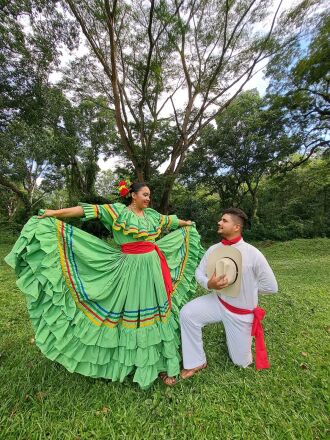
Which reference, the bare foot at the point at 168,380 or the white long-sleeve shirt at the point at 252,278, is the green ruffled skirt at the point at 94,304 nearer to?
the bare foot at the point at 168,380

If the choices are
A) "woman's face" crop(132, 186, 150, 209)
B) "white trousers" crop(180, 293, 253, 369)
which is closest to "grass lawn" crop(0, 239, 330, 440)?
"white trousers" crop(180, 293, 253, 369)

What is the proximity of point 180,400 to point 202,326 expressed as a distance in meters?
0.61

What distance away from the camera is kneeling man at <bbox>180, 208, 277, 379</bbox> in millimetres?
2246

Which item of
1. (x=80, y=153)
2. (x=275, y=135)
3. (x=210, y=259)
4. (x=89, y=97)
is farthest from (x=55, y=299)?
(x=80, y=153)

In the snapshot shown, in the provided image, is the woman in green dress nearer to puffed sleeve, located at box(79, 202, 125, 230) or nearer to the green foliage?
puffed sleeve, located at box(79, 202, 125, 230)

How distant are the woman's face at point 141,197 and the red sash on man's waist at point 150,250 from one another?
1.22 feet

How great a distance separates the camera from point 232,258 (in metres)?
2.27

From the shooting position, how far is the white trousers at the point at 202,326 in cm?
230

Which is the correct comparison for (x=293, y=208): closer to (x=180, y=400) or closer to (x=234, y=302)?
(x=234, y=302)

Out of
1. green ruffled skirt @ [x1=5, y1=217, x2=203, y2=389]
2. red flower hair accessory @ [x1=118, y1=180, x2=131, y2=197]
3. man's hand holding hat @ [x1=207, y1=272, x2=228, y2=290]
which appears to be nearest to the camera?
green ruffled skirt @ [x1=5, y1=217, x2=203, y2=389]

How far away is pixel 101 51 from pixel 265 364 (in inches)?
343

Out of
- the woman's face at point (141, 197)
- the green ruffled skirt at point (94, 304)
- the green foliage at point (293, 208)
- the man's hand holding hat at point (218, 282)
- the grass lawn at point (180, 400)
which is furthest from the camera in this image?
the green foliage at point (293, 208)

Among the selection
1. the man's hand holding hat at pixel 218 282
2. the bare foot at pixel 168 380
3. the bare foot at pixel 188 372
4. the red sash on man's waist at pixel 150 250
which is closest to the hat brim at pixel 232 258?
the man's hand holding hat at pixel 218 282

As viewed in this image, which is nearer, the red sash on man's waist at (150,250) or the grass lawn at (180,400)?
the grass lawn at (180,400)
